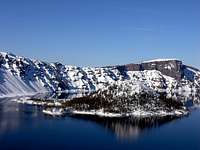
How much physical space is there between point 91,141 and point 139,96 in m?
77.8

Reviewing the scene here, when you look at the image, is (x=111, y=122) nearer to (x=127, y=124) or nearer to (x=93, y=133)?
(x=127, y=124)

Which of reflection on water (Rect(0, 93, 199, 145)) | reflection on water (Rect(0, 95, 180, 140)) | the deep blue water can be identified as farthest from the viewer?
reflection on water (Rect(0, 95, 180, 140))

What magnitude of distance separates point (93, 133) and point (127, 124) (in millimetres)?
22426

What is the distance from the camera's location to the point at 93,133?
375 feet

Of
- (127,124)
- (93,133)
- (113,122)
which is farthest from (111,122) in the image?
(93,133)

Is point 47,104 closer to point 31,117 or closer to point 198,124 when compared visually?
point 31,117

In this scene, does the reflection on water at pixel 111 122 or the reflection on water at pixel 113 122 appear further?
the reflection on water at pixel 113 122

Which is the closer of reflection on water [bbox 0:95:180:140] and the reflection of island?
the reflection of island

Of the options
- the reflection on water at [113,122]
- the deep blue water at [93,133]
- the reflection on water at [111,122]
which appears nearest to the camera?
the deep blue water at [93,133]

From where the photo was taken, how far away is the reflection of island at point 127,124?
116 metres

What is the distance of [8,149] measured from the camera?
8688 cm

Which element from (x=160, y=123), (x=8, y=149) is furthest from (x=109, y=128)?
(x=8, y=149)

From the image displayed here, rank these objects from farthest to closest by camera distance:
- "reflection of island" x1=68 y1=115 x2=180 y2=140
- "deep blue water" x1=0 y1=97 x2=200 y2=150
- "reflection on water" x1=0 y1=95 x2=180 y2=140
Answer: "reflection on water" x1=0 y1=95 x2=180 y2=140
"reflection of island" x1=68 y1=115 x2=180 y2=140
"deep blue water" x1=0 y1=97 x2=200 y2=150

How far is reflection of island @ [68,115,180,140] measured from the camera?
115550 millimetres
